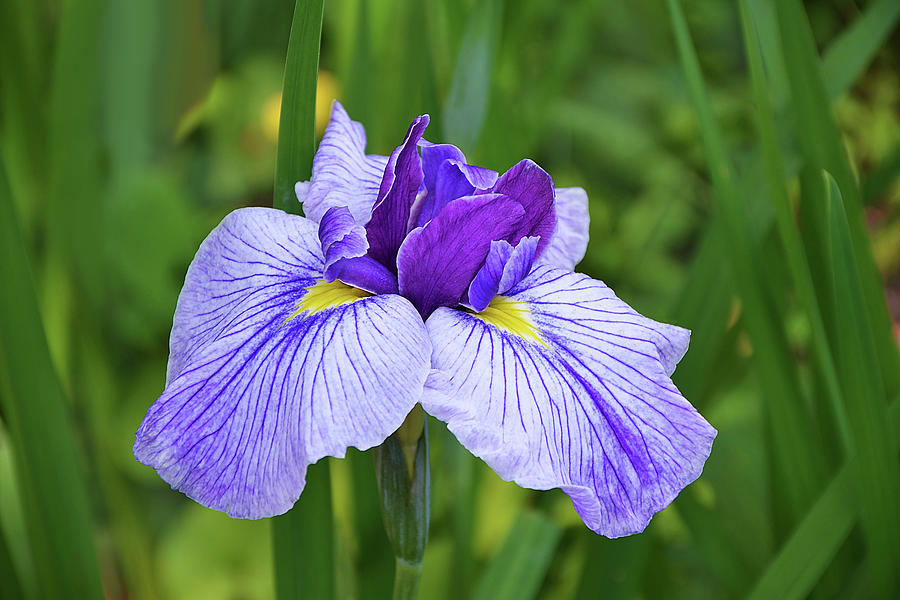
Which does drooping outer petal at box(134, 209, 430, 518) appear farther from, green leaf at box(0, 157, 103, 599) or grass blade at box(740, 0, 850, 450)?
grass blade at box(740, 0, 850, 450)

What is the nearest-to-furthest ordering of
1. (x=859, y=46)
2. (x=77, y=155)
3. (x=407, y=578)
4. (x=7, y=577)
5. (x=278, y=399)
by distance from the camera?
(x=278, y=399) < (x=407, y=578) < (x=7, y=577) < (x=859, y=46) < (x=77, y=155)

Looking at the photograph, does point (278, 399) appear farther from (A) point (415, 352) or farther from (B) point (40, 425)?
(B) point (40, 425)

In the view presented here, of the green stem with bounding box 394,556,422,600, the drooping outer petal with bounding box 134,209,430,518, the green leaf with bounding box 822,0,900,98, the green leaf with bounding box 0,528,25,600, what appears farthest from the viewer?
the green leaf with bounding box 822,0,900,98

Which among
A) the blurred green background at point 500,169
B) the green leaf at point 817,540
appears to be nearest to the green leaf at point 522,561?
the blurred green background at point 500,169

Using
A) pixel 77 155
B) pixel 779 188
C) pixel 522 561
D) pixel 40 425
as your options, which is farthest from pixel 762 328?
pixel 77 155

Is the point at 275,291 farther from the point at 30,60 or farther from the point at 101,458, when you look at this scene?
the point at 30,60

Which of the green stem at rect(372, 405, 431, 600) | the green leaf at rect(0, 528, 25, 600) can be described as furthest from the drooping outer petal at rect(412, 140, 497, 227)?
the green leaf at rect(0, 528, 25, 600)
